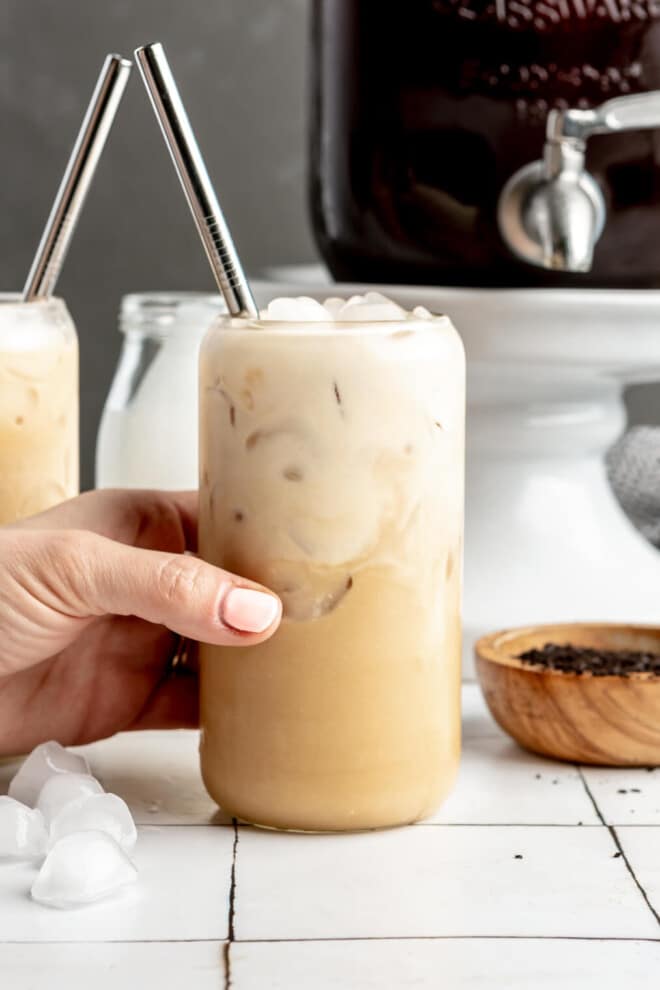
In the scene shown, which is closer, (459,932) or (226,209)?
(459,932)

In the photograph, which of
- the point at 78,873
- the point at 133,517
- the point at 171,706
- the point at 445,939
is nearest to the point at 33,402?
the point at 133,517

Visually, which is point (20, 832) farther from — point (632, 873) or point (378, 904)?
point (632, 873)

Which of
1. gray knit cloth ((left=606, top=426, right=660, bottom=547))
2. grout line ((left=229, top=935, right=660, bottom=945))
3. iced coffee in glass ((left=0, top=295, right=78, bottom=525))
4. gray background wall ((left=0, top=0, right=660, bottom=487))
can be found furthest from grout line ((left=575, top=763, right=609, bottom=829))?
gray background wall ((left=0, top=0, right=660, bottom=487))

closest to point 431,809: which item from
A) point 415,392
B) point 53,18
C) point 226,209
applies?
point 415,392

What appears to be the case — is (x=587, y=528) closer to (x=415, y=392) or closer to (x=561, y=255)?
(x=561, y=255)

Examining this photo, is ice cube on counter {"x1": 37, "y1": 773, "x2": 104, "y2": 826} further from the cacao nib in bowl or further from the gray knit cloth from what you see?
the gray knit cloth

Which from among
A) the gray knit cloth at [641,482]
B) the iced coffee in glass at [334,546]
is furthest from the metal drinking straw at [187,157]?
the gray knit cloth at [641,482]
